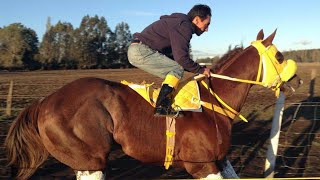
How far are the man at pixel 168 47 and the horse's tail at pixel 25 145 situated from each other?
1.22 metres

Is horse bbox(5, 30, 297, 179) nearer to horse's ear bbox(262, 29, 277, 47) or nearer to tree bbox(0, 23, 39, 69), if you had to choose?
horse's ear bbox(262, 29, 277, 47)

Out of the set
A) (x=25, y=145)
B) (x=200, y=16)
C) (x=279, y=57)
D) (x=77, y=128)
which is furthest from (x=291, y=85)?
(x=25, y=145)

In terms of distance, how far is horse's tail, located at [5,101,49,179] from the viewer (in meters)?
3.87

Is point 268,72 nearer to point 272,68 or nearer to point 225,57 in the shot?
point 272,68

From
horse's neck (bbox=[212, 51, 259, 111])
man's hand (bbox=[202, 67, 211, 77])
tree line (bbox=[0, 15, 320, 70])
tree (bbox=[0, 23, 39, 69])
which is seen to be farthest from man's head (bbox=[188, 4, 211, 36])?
tree (bbox=[0, 23, 39, 69])

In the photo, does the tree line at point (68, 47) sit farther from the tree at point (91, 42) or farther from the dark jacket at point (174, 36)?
the dark jacket at point (174, 36)

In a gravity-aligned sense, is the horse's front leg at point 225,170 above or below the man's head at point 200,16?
below

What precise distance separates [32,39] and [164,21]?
55.8 m

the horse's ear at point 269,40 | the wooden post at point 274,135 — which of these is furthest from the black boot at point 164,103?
the wooden post at point 274,135

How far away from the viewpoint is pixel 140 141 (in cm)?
391

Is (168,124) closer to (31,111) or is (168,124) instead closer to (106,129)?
(106,129)

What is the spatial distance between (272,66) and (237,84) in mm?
426

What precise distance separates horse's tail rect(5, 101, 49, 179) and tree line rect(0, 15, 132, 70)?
42.5 metres

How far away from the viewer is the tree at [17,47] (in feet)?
160
